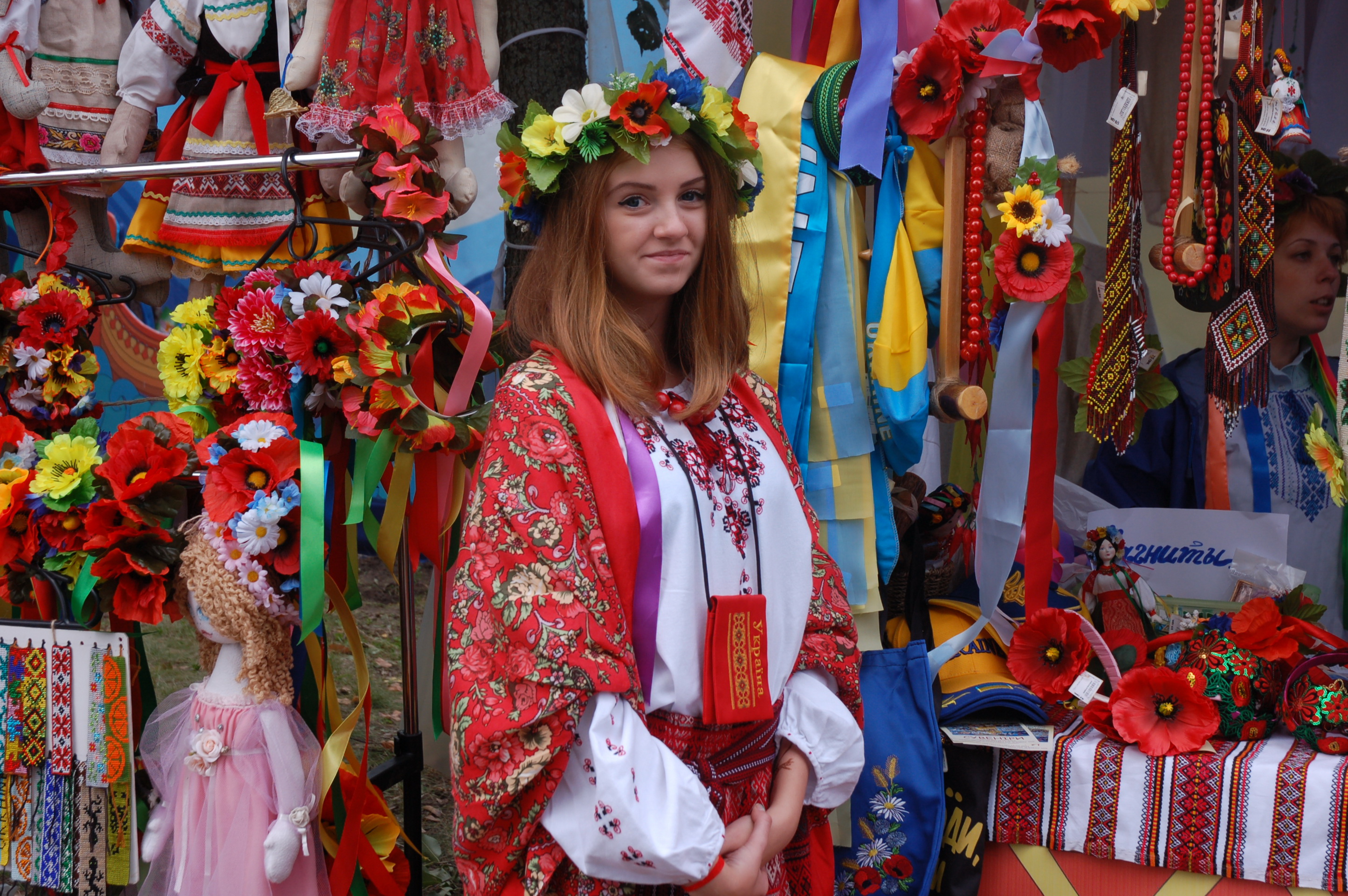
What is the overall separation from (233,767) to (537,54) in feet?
6.85

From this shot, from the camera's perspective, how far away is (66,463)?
1941 millimetres

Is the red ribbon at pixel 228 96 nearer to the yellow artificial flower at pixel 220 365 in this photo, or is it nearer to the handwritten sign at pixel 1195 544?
the yellow artificial flower at pixel 220 365

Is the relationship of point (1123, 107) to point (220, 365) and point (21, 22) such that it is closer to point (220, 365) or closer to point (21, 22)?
point (220, 365)

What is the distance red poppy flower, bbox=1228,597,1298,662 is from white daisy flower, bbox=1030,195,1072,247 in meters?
0.98

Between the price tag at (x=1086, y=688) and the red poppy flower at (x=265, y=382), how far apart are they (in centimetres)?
175

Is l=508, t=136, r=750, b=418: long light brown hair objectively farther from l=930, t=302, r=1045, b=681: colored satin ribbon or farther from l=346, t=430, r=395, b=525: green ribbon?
l=930, t=302, r=1045, b=681: colored satin ribbon

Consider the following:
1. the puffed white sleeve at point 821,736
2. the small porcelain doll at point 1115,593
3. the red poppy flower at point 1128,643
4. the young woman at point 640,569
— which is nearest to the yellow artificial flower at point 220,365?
the young woman at point 640,569

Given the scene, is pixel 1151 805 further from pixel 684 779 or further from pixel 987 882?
pixel 684 779

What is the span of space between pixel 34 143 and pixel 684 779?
2.58 metres

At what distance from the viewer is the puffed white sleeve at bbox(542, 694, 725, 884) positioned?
1285 mm

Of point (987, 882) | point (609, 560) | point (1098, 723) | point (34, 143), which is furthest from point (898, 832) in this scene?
point (34, 143)

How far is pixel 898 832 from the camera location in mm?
2189

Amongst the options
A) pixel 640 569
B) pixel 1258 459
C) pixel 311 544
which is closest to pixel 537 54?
pixel 311 544

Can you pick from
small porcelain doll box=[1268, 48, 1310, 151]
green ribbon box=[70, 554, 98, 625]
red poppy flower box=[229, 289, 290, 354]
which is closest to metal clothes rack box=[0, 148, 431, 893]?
green ribbon box=[70, 554, 98, 625]
